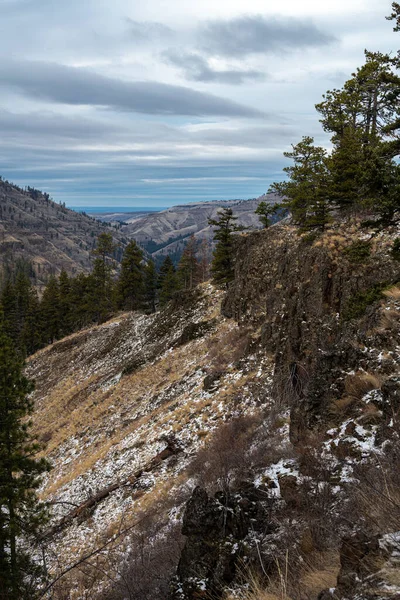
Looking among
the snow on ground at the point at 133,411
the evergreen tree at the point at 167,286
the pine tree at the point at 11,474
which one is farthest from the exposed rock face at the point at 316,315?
the evergreen tree at the point at 167,286

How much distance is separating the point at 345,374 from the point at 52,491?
59.7 ft

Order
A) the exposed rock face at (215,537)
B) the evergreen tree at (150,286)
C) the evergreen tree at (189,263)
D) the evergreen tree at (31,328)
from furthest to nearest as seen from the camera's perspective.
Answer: the evergreen tree at (31,328) → the evergreen tree at (189,263) → the evergreen tree at (150,286) → the exposed rock face at (215,537)

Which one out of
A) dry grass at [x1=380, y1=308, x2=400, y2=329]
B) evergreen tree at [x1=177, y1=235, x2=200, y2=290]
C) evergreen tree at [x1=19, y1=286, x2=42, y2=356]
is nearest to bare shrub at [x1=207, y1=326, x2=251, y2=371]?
dry grass at [x1=380, y1=308, x2=400, y2=329]

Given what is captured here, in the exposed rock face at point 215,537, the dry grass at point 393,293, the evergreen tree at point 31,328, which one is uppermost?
the dry grass at point 393,293

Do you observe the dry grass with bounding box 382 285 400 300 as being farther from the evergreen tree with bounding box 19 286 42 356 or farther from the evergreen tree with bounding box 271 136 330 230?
the evergreen tree with bounding box 19 286 42 356

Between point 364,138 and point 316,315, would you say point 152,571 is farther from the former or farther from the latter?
point 364,138

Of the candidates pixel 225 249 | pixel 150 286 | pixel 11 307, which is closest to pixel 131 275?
pixel 150 286

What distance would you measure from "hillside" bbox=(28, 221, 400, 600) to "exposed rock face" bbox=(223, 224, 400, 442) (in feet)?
0.25

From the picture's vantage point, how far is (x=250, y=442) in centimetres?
1277

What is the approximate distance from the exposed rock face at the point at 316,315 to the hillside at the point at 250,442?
8 cm

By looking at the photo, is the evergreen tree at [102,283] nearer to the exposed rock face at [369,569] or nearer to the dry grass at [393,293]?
the dry grass at [393,293]

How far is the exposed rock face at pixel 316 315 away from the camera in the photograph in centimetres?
1005

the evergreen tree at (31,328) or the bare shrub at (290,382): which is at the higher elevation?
the bare shrub at (290,382)

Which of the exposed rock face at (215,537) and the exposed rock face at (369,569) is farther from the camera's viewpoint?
the exposed rock face at (215,537)
